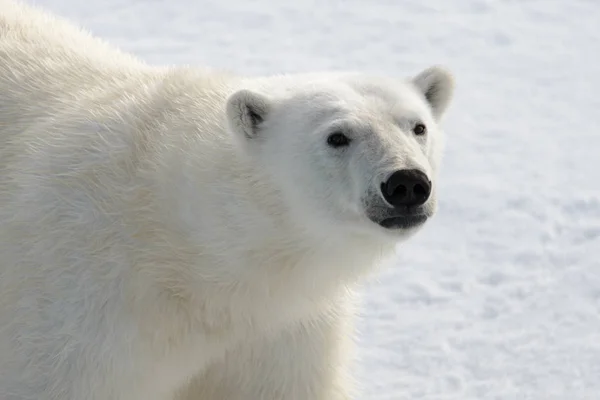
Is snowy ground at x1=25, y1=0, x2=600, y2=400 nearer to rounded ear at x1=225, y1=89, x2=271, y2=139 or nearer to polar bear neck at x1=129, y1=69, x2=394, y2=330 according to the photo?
polar bear neck at x1=129, y1=69, x2=394, y2=330

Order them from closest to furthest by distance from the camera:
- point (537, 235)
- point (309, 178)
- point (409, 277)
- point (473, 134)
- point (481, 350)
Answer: point (309, 178), point (481, 350), point (409, 277), point (537, 235), point (473, 134)

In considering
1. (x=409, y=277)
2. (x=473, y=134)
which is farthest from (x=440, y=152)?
(x=473, y=134)

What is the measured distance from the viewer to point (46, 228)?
3676 mm

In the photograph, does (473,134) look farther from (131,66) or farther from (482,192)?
(131,66)

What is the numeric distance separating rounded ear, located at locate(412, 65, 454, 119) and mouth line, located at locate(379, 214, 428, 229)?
2.17 feet

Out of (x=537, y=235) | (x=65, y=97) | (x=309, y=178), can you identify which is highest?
(x=65, y=97)

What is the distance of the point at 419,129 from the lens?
354 centimetres

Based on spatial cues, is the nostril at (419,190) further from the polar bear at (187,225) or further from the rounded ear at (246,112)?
the rounded ear at (246,112)

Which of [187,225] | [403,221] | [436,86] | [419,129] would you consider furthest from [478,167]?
[403,221]

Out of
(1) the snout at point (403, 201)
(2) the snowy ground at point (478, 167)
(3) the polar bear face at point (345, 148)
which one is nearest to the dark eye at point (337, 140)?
(3) the polar bear face at point (345, 148)

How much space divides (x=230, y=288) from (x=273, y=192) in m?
0.35

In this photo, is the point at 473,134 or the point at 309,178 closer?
the point at 309,178

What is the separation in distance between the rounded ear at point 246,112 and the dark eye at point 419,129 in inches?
17.3

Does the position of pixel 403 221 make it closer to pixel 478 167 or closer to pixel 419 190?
pixel 419 190
